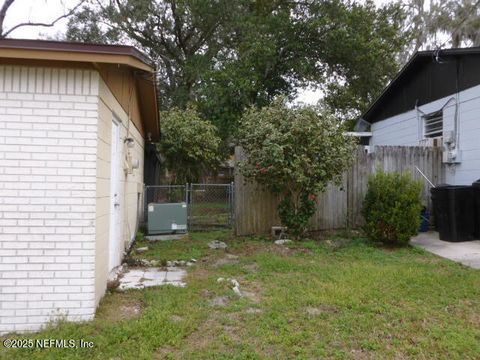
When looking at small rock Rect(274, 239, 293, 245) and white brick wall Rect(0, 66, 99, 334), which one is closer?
white brick wall Rect(0, 66, 99, 334)

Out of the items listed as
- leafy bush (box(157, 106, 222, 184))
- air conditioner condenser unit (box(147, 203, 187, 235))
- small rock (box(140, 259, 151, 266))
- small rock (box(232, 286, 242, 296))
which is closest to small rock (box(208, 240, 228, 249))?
air conditioner condenser unit (box(147, 203, 187, 235))

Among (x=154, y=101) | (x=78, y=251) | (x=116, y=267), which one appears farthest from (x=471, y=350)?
(x=154, y=101)

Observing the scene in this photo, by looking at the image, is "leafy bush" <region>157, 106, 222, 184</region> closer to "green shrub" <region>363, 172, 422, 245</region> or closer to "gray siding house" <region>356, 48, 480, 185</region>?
"gray siding house" <region>356, 48, 480, 185</region>

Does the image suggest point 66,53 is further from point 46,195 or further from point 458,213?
point 458,213

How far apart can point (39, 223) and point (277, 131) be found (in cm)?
488

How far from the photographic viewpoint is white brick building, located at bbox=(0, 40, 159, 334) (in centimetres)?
351

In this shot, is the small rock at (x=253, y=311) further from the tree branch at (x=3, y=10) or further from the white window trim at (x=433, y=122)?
the tree branch at (x=3, y=10)

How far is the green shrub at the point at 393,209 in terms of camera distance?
23.0 ft

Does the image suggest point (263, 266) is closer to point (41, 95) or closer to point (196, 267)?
point (196, 267)

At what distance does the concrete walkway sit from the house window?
3307 mm

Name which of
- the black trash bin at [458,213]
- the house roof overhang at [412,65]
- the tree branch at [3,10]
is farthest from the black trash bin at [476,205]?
the tree branch at [3,10]

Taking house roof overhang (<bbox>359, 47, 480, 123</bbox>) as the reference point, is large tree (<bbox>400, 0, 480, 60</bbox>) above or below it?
above

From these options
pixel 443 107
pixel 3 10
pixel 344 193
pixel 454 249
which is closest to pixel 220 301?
pixel 454 249

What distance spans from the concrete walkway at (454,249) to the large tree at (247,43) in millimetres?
8240
